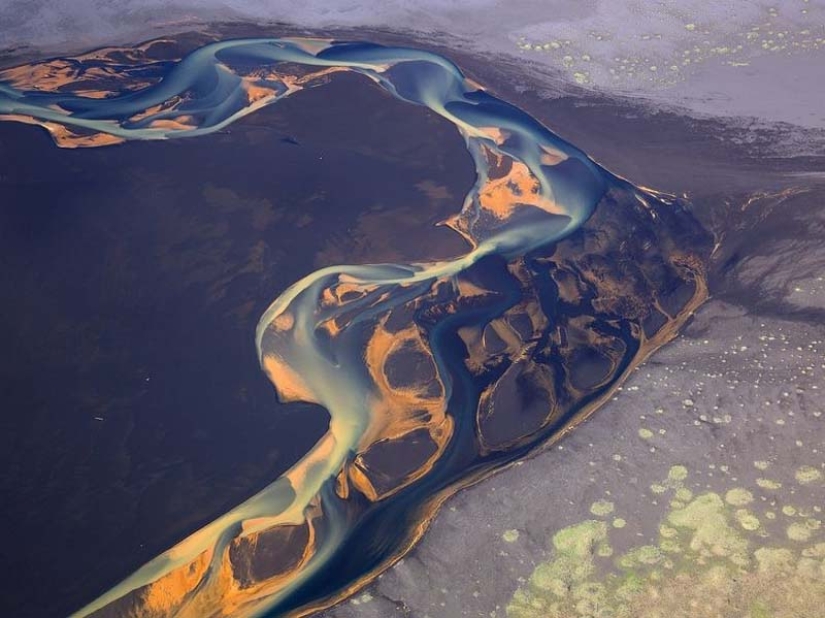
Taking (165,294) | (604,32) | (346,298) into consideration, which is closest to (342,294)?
(346,298)

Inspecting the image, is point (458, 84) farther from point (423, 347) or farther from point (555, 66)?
point (423, 347)

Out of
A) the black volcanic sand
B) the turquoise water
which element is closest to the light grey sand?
the turquoise water

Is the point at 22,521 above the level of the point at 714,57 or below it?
below

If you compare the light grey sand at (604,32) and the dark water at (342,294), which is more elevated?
the light grey sand at (604,32)

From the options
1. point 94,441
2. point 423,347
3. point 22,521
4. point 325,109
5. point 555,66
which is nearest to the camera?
point 22,521

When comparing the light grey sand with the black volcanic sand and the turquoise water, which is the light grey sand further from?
the black volcanic sand

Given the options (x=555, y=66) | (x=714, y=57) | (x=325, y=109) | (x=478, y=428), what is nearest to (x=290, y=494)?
(x=478, y=428)

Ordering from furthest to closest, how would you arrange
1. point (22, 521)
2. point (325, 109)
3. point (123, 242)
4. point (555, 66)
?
point (555, 66), point (325, 109), point (123, 242), point (22, 521)

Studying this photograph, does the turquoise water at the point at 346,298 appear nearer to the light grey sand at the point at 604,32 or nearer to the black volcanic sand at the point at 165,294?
the black volcanic sand at the point at 165,294

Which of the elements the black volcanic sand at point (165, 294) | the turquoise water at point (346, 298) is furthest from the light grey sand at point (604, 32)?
the black volcanic sand at point (165, 294)
